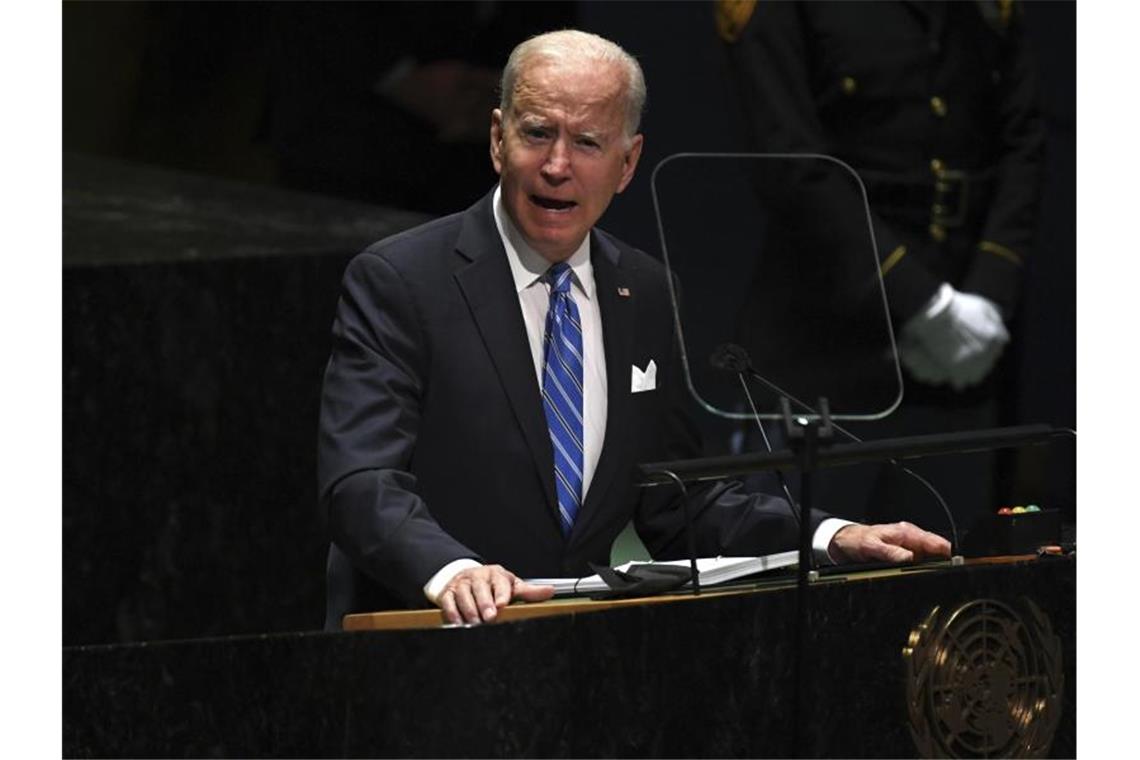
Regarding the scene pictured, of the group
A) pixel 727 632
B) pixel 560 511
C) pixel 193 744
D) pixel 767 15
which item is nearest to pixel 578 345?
pixel 560 511

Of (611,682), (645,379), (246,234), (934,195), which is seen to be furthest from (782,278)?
(611,682)

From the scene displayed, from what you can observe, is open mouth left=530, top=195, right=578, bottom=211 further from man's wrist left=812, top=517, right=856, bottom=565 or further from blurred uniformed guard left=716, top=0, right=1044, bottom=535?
blurred uniformed guard left=716, top=0, right=1044, bottom=535

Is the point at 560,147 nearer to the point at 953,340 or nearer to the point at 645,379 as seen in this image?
the point at 645,379

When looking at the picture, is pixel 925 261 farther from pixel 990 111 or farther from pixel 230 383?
pixel 230 383

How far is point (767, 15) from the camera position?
5.29m

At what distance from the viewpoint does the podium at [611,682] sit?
2.83 m

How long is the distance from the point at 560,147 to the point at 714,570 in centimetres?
71

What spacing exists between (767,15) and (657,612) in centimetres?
259

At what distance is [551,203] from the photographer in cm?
361

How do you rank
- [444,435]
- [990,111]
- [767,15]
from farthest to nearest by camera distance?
[990,111], [767,15], [444,435]

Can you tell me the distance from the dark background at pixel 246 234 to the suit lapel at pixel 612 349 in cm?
181

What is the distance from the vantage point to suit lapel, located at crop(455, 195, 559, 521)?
3537mm

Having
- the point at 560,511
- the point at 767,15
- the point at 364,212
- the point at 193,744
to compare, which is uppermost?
the point at 767,15

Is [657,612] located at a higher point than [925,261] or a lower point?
lower
